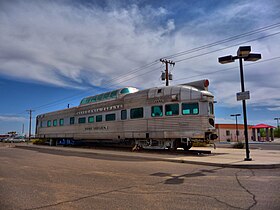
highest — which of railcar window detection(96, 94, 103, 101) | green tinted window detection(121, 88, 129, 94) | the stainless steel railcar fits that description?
Answer: green tinted window detection(121, 88, 129, 94)

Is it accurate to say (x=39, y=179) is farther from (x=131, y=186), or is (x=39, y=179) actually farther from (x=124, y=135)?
(x=124, y=135)

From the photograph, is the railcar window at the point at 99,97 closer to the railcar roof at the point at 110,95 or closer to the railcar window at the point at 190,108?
the railcar roof at the point at 110,95

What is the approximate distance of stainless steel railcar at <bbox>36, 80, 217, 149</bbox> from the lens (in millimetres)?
15430

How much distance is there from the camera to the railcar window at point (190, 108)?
610 inches

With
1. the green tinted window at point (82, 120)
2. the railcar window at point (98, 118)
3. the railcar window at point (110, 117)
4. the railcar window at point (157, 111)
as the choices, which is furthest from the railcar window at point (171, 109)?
the green tinted window at point (82, 120)

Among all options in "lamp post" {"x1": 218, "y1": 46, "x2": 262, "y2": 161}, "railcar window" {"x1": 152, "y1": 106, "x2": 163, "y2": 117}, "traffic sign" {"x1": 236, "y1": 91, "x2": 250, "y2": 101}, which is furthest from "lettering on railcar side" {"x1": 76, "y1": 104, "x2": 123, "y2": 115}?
"traffic sign" {"x1": 236, "y1": 91, "x2": 250, "y2": 101}

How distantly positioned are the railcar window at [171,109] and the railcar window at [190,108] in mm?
462

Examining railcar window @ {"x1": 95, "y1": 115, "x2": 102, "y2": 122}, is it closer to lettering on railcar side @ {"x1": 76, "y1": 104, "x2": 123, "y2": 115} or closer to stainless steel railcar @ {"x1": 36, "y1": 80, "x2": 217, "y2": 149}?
stainless steel railcar @ {"x1": 36, "y1": 80, "x2": 217, "y2": 149}

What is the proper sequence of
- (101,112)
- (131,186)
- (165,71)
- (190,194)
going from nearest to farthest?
(190,194)
(131,186)
(101,112)
(165,71)

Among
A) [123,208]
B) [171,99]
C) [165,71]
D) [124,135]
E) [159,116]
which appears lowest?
[123,208]

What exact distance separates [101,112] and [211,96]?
9.66 m

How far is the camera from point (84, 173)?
919cm

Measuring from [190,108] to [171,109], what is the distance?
1.28 metres

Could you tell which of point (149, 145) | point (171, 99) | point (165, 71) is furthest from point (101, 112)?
point (165, 71)
